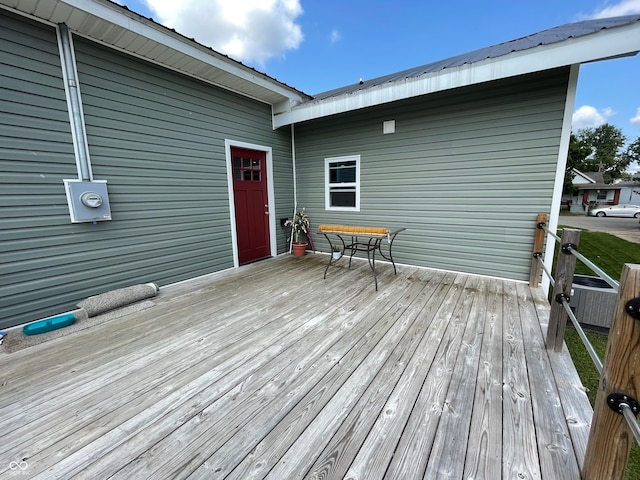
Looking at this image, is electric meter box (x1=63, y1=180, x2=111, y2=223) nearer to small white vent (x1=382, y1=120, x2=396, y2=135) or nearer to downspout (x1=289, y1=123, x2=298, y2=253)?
downspout (x1=289, y1=123, x2=298, y2=253)

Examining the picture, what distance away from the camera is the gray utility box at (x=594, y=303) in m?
2.71

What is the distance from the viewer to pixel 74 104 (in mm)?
2746

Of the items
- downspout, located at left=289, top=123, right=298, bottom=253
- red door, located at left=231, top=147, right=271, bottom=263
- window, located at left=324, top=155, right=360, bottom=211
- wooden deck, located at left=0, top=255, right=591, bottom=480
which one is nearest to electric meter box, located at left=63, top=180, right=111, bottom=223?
wooden deck, located at left=0, top=255, right=591, bottom=480

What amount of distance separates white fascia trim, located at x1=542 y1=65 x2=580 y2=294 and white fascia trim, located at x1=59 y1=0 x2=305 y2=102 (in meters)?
3.98

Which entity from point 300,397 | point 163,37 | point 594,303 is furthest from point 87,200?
point 594,303

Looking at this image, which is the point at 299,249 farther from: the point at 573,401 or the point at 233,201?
the point at 573,401

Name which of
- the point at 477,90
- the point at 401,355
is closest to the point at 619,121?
the point at 477,90

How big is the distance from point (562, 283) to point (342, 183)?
3688 mm

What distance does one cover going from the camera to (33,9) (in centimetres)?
241

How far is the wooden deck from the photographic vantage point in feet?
4.07

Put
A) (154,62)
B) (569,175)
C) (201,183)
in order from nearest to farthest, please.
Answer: (154,62) < (201,183) < (569,175)

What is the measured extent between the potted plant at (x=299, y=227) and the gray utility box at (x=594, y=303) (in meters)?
4.08

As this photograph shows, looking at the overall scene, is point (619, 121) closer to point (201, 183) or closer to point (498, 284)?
point (498, 284)

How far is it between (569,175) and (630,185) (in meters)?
6.42
